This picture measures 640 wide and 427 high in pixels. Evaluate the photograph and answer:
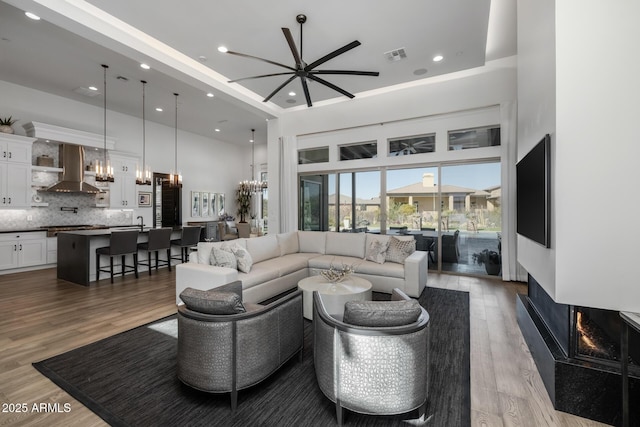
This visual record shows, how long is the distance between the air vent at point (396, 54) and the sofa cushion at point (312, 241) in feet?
10.9

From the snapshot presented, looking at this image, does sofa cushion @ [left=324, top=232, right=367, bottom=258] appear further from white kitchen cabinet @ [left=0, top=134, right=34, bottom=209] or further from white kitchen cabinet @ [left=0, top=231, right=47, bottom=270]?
white kitchen cabinet @ [left=0, top=134, right=34, bottom=209]

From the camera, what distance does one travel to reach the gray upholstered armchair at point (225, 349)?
6.17 ft

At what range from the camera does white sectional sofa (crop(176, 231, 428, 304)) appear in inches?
146

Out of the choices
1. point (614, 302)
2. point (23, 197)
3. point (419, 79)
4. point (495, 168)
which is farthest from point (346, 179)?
point (23, 197)

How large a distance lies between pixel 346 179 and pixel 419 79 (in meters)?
2.59

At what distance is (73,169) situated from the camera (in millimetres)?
6477

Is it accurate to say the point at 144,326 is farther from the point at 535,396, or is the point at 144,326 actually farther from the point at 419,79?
the point at 419,79

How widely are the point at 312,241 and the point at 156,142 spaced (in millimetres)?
5973

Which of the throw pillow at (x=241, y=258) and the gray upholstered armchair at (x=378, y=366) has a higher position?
the throw pillow at (x=241, y=258)

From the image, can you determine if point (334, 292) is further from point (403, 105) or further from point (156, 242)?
point (403, 105)

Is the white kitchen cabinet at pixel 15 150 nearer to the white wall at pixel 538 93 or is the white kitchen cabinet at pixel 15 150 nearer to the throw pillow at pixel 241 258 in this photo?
the throw pillow at pixel 241 258

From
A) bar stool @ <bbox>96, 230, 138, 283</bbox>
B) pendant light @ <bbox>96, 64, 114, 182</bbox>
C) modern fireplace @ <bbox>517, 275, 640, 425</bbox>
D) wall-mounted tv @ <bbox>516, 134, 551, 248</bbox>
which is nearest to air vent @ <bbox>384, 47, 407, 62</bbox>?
wall-mounted tv @ <bbox>516, 134, 551, 248</bbox>

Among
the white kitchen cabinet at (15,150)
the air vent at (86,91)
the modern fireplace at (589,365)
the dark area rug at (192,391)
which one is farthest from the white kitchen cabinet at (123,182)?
the modern fireplace at (589,365)

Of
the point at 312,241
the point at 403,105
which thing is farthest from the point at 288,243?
the point at 403,105
